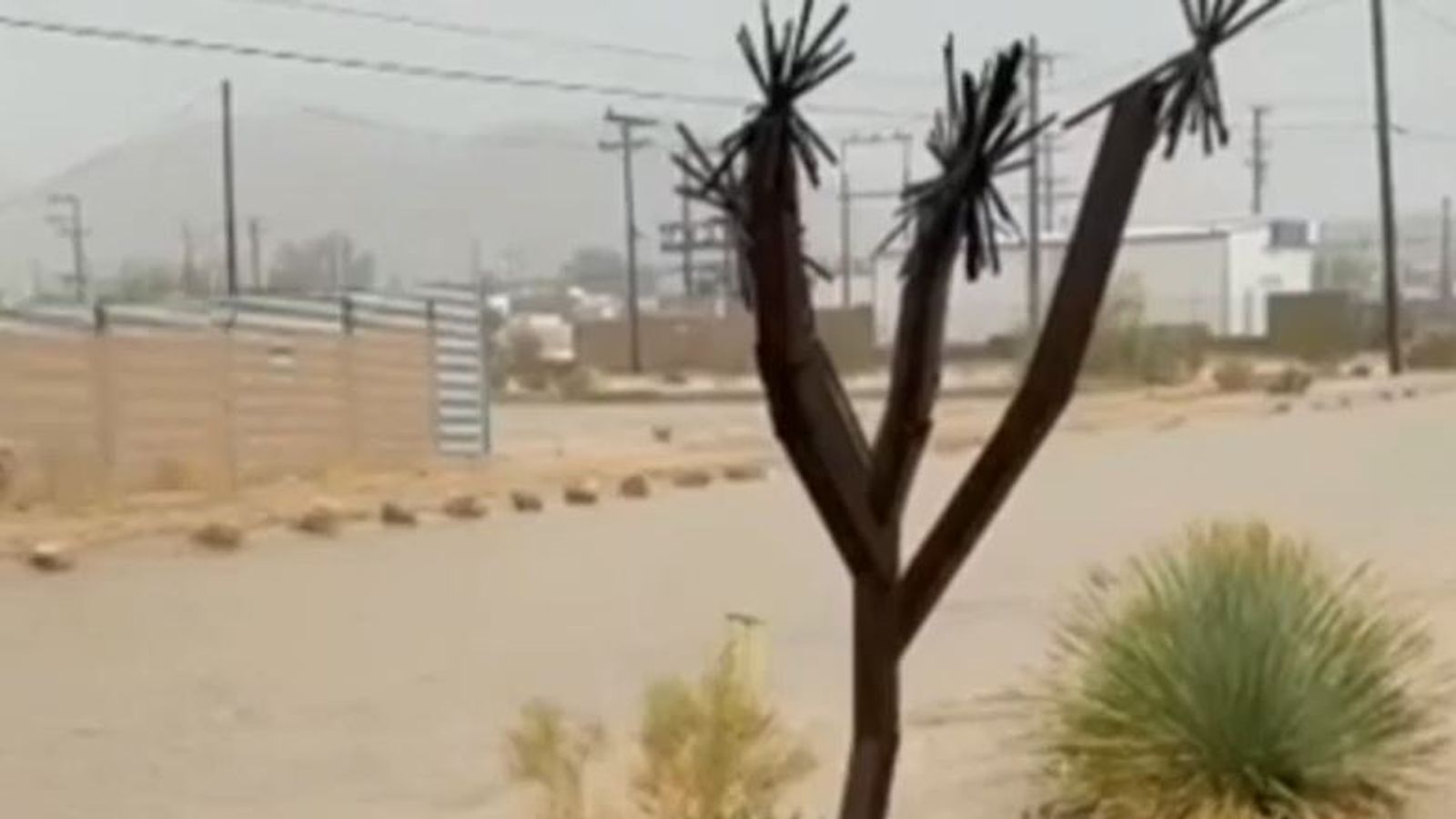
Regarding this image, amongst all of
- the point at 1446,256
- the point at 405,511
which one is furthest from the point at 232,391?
the point at 1446,256

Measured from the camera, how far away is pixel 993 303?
318 ft

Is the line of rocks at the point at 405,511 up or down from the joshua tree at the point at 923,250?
down

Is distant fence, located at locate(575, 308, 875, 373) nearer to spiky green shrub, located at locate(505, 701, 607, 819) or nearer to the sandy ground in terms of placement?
the sandy ground

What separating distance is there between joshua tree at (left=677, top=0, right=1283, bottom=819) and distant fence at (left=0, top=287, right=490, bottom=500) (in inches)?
1205

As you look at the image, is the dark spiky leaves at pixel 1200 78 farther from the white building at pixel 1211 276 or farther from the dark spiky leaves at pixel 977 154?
the white building at pixel 1211 276

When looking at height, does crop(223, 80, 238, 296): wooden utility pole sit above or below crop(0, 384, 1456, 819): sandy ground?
above

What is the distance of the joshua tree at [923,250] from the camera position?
14.9 feet

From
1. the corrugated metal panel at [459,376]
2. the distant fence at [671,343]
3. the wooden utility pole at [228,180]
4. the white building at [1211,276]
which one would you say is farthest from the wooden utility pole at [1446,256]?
the corrugated metal panel at [459,376]

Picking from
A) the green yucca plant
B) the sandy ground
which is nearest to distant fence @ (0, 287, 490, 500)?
the sandy ground

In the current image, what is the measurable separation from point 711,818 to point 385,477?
1277 inches

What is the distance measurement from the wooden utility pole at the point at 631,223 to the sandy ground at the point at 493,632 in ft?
171

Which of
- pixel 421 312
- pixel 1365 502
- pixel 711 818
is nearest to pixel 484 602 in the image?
pixel 1365 502

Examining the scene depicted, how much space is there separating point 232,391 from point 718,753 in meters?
32.6

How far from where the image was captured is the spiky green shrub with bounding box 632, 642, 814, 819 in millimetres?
6418
